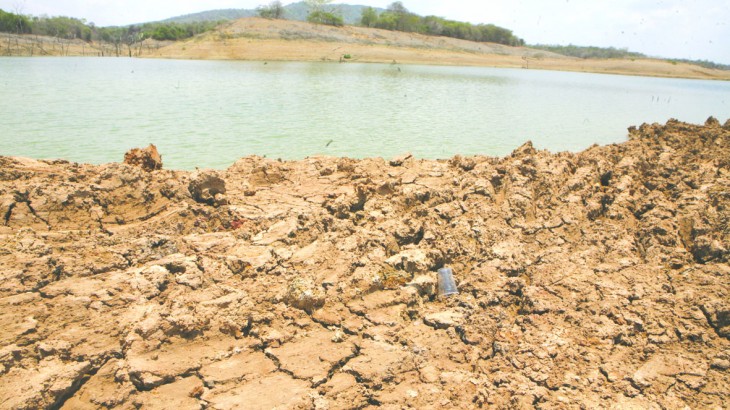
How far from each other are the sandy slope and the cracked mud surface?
38.3 m

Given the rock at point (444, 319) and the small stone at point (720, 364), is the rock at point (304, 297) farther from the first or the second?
the small stone at point (720, 364)

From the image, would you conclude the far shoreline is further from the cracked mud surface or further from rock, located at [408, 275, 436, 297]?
rock, located at [408, 275, 436, 297]

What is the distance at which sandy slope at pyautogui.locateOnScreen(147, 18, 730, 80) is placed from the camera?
41.4 m

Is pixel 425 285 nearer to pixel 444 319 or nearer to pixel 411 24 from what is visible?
pixel 444 319

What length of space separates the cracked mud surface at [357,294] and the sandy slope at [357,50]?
38.3m

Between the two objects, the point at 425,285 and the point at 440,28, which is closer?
the point at 425,285

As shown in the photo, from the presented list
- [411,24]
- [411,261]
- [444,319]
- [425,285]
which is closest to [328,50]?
[411,24]

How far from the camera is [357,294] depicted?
3.12 meters

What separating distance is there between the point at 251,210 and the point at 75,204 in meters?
1.54

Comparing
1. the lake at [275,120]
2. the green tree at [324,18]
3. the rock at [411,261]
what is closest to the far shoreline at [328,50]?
the green tree at [324,18]

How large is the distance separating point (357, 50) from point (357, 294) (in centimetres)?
4565

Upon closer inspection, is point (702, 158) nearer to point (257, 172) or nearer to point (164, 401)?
point (257, 172)

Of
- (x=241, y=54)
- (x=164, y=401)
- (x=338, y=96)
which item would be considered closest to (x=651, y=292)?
(x=164, y=401)

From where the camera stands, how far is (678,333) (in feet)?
9.34
